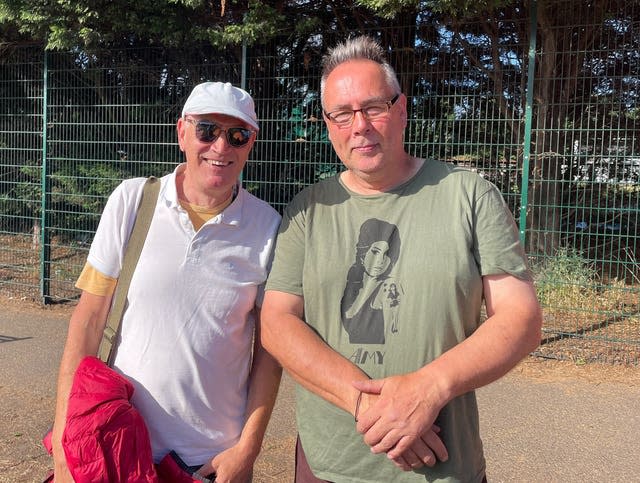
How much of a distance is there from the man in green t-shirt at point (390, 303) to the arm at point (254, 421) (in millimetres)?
233

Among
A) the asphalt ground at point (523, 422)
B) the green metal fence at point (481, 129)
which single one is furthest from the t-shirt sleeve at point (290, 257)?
the green metal fence at point (481, 129)

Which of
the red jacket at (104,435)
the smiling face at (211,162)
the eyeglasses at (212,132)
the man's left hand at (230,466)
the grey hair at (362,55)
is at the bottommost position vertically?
the man's left hand at (230,466)

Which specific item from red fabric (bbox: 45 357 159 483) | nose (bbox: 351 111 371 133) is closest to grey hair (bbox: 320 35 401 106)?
nose (bbox: 351 111 371 133)

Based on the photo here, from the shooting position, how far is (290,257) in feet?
7.23

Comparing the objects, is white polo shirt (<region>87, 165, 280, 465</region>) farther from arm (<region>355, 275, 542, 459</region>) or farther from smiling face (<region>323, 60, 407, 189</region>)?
arm (<region>355, 275, 542, 459</region>)

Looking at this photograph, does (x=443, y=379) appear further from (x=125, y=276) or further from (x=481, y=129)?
(x=481, y=129)

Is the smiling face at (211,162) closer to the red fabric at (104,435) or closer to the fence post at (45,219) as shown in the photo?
the red fabric at (104,435)

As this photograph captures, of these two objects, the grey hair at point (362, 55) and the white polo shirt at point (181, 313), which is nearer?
the grey hair at point (362, 55)

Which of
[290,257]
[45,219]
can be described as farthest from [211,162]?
[45,219]

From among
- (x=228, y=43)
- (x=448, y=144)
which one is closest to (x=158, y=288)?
(x=448, y=144)

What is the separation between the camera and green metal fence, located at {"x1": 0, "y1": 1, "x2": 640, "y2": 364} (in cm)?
698

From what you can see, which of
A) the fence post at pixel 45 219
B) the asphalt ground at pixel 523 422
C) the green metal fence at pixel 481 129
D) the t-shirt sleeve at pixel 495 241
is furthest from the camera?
the fence post at pixel 45 219

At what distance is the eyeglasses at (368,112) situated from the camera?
2092 millimetres

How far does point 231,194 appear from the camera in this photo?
96.2 inches
